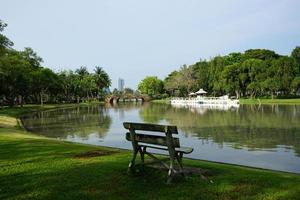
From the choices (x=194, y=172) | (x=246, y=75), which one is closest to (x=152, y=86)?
(x=246, y=75)

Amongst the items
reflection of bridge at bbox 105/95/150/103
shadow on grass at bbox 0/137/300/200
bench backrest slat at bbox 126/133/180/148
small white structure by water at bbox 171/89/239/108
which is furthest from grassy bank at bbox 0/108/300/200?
reflection of bridge at bbox 105/95/150/103

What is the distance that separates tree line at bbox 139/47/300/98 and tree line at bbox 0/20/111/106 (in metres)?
28.8

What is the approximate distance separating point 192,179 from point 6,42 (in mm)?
36779

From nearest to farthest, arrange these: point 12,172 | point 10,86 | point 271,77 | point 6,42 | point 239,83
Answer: point 12,172 → point 6,42 → point 10,86 → point 271,77 → point 239,83

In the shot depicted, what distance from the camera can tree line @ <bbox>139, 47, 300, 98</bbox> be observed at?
3162 inches

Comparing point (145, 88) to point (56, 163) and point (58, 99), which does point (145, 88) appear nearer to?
point (58, 99)

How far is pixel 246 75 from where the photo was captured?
8894cm

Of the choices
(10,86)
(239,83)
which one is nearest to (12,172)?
(10,86)

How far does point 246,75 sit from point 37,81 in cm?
5048

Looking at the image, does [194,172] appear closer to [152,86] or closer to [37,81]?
[37,81]

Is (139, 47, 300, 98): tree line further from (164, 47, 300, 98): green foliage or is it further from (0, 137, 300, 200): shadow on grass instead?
(0, 137, 300, 200): shadow on grass

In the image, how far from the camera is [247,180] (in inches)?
319

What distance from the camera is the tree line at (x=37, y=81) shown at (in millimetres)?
52162

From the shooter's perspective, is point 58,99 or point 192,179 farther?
point 58,99
